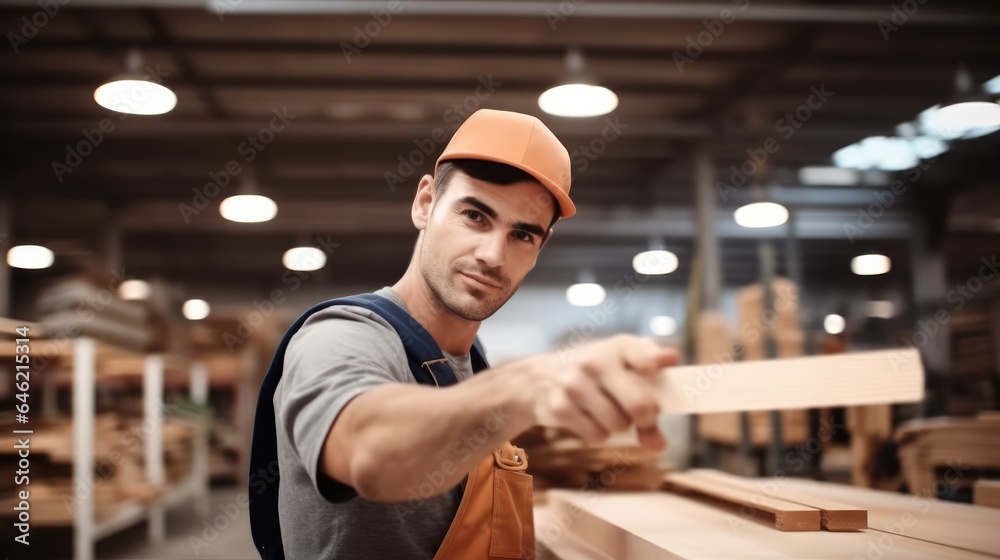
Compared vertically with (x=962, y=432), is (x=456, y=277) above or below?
above

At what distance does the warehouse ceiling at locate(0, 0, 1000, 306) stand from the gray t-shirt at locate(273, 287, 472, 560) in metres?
3.73

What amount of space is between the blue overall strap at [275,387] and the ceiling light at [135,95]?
132 inches

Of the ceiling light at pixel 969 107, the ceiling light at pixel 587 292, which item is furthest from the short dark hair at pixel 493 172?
the ceiling light at pixel 587 292

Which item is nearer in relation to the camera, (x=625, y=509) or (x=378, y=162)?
(x=625, y=509)

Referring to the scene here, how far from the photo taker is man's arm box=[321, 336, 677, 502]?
0.91 meters

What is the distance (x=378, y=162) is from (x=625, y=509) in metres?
5.98

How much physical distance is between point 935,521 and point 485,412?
1285mm

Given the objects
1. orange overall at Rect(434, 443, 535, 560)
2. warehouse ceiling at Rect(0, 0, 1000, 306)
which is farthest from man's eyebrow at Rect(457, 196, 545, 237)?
warehouse ceiling at Rect(0, 0, 1000, 306)

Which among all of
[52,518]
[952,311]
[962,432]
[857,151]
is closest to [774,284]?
[952,311]

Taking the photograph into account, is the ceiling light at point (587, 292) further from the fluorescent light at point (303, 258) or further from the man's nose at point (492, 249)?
the man's nose at point (492, 249)

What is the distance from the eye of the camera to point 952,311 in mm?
5801

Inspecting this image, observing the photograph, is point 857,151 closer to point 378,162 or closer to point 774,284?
point 774,284

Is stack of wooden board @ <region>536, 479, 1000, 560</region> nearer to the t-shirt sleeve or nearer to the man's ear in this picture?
the t-shirt sleeve

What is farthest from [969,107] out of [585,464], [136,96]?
[136,96]
